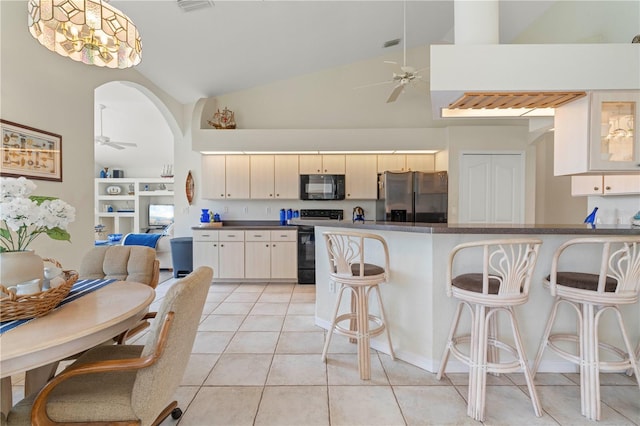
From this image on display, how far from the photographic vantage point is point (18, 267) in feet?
4.06

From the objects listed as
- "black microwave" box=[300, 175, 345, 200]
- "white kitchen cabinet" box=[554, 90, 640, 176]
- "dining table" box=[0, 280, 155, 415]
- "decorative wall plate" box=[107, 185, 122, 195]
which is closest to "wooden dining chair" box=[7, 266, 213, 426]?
"dining table" box=[0, 280, 155, 415]

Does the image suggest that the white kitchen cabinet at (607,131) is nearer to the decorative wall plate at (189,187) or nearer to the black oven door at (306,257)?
the black oven door at (306,257)

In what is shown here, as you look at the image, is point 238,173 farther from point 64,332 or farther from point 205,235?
point 64,332

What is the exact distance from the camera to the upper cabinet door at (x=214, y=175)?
496 centimetres

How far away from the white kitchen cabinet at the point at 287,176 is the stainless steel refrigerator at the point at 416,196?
150 cm

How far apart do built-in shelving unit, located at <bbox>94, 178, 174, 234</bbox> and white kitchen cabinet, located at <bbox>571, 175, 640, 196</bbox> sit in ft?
24.9

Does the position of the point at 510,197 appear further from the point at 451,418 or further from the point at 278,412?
the point at 278,412

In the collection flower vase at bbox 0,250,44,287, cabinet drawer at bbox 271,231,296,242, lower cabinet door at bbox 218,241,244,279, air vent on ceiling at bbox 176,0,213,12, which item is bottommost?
lower cabinet door at bbox 218,241,244,279

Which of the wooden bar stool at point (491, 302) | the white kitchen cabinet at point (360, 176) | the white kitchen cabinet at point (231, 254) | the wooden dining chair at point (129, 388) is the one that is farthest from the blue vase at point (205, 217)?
the wooden bar stool at point (491, 302)

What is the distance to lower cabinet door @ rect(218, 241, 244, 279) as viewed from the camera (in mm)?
4594

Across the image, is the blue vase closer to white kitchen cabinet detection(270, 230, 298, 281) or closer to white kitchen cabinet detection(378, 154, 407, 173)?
white kitchen cabinet detection(270, 230, 298, 281)

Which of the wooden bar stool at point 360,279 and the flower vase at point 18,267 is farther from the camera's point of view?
the wooden bar stool at point 360,279

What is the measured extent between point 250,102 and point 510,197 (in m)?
4.50

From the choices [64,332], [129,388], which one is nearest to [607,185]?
[129,388]
